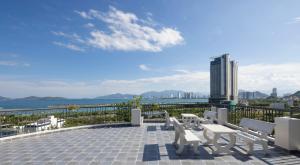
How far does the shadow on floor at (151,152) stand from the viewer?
502 cm

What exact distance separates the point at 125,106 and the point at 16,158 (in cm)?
660

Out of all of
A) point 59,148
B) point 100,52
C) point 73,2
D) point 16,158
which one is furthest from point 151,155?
point 100,52

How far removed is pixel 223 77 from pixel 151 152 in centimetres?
4365

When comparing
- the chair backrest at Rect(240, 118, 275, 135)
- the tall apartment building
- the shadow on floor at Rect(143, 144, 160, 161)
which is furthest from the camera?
the tall apartment building

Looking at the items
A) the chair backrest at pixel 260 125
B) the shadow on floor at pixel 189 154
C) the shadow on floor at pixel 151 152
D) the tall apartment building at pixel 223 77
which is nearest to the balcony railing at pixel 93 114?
the chair backrest at pixel 260 125

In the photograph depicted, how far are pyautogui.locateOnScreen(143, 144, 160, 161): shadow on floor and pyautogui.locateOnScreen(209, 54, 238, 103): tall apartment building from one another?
41321mm

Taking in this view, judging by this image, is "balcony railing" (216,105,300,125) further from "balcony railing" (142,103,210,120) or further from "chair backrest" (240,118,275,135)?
"balcony railing" (142,103,210,120)

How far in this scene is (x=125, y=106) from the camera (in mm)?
11492

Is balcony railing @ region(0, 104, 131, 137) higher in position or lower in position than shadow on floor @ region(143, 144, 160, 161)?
higher

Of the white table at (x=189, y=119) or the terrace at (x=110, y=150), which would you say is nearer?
the terrace at (x=110, y=150)

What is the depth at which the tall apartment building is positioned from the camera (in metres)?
46.2

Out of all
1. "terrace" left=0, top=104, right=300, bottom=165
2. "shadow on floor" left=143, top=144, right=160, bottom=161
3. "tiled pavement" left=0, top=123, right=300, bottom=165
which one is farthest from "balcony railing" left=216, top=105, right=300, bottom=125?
"shadow on floor" left=143, top=144, right=160, bottom=161

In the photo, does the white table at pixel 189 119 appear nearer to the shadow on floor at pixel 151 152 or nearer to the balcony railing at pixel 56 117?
the balcony railing at pixel 56 117

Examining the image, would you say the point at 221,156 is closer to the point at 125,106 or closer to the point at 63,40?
the point at 125,106
